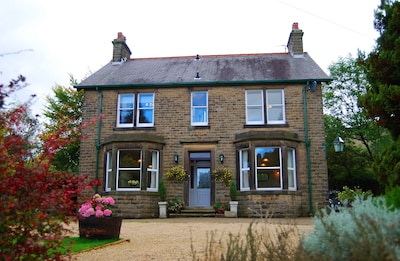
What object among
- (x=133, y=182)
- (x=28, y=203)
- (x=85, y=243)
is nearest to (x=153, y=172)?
(x=133, y=182)

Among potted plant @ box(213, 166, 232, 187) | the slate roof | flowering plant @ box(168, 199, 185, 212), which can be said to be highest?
the slate roof

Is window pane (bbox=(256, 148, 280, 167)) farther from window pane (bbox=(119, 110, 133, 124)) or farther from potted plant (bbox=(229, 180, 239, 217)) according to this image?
window pane (bbox=(119, 110, 133, 124))

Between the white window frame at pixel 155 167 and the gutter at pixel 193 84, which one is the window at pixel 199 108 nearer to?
the gutter at pixel 193 84

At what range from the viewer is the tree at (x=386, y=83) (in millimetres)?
6758

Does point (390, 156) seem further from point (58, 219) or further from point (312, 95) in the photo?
point (312, 95)

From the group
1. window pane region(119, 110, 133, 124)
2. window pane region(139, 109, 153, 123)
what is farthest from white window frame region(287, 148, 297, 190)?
window pane region(119, 110, 133, 124)

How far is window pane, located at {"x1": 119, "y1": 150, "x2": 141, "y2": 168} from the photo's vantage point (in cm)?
1672

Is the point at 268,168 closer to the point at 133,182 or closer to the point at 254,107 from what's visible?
the point at 254,107

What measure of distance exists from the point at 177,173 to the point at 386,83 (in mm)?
10423

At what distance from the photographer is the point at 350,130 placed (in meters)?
24.5

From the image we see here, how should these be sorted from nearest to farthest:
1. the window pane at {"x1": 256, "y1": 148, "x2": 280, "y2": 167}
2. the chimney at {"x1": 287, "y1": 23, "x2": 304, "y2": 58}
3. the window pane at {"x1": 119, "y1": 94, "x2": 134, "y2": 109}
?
the window pane at {"x1": 256, "y1": 148, "x2": 280, "y2": 167} → the window pane at {"x1": 119, "y1": 94, "x2": 134, "y2": 109} → the chimney at {"x1": 287, "y1": 23, "x2": 304, "y2": 58}

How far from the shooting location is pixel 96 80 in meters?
18.2

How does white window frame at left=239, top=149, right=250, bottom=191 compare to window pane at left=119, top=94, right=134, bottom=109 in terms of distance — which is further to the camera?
window pane at left=119, top=94, right=134, bottom=109

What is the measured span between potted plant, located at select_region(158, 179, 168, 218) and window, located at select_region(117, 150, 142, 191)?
0.97 metres
